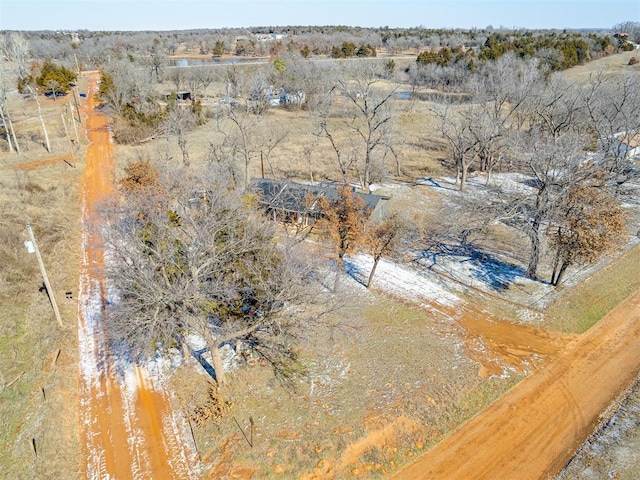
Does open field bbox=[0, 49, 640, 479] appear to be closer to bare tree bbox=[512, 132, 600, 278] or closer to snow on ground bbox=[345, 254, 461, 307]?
snow on ground bbox=[345, 254, 461, 307]

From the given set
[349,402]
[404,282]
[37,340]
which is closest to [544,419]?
[349,402]

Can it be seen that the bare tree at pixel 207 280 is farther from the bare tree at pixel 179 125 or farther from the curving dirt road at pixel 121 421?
the bare tree at pixel 179 125

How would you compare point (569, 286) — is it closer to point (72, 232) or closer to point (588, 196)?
point (588, 196)

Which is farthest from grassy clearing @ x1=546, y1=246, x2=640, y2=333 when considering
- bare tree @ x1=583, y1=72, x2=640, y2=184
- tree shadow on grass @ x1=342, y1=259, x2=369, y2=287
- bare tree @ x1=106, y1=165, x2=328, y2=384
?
bare tree @ x1=106, y1=165, x2=328, y2=384

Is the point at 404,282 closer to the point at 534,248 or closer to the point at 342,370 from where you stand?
the point at 534,248

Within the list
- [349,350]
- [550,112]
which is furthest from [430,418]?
[550,112]
